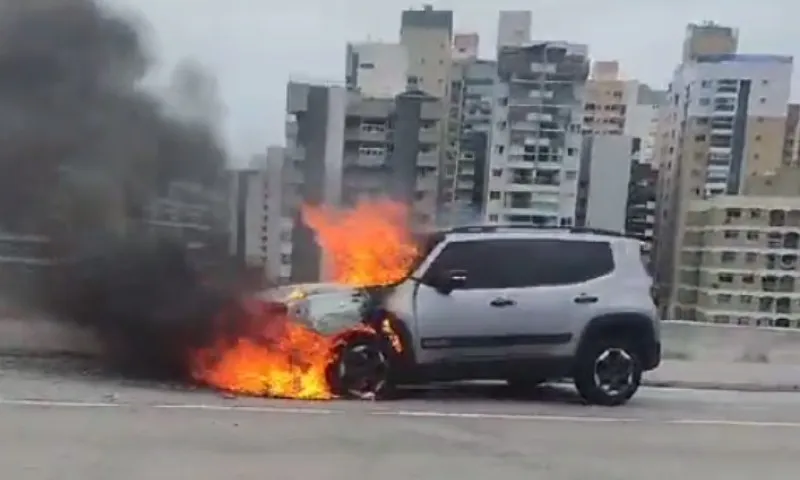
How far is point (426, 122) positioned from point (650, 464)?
377 inches

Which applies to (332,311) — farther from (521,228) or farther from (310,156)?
(310,156)

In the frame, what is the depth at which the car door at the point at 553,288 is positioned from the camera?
9.31m

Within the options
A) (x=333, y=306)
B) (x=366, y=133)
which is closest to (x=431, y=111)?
(x=366, y=133)

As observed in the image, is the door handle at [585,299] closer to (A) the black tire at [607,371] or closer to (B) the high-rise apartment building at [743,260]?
(A) the black tire at [607,371]

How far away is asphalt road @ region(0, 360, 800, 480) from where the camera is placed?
6.24m

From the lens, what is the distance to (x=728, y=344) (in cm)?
1458

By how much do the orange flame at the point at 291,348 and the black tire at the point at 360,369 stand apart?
0.29 ft

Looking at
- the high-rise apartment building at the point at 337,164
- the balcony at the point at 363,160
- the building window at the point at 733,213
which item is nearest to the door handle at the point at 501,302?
the high-rise apartment building at the point at 337,164

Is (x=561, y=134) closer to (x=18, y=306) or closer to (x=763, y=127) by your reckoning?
(x=763, y=127)

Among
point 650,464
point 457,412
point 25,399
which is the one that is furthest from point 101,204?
point 650,464

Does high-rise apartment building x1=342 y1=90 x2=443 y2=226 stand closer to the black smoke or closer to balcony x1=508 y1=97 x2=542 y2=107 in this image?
the black smoke

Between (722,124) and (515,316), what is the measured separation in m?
15.8

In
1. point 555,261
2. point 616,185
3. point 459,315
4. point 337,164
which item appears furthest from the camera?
point 616,185

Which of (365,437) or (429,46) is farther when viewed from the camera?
(429,46)
